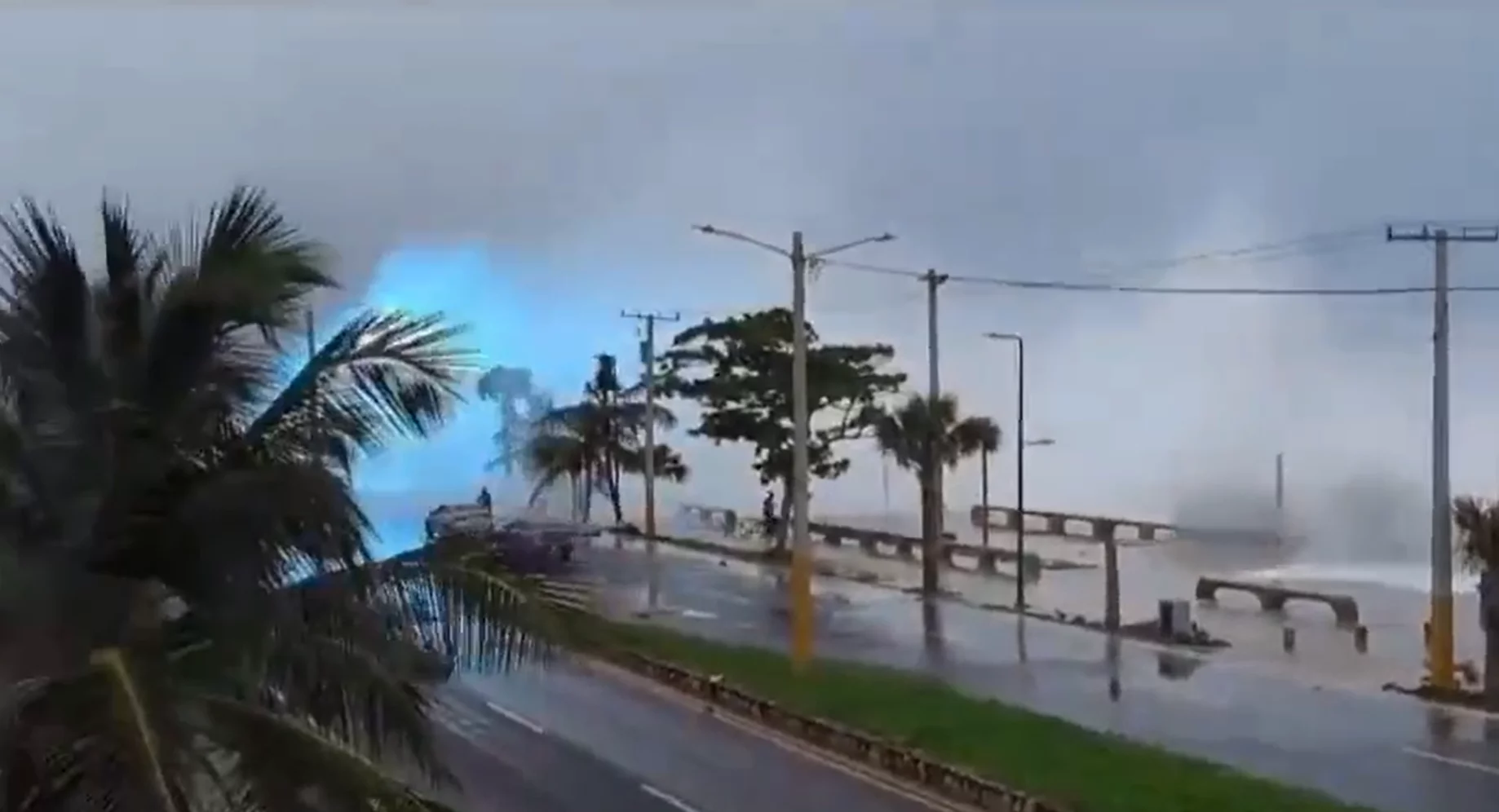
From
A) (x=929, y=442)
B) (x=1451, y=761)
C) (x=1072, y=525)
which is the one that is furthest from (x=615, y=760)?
(x=1072, y=525)

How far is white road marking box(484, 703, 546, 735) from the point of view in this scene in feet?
79.4

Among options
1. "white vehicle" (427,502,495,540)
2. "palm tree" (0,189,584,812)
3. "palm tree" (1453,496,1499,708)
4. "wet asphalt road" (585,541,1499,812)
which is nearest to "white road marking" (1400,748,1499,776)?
"wet asphalt road" (585,541,1499,812)

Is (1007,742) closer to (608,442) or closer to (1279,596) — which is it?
(1279,596)

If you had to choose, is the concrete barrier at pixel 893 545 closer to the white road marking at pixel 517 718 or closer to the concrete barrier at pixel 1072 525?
the concrete barrier at pixel 1072 525

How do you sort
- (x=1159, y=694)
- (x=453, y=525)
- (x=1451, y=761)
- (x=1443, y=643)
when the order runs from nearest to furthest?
(x=453, y=525) → (x=1451, y=761) → (x=1159, y=694) → (x=1443, y=643)

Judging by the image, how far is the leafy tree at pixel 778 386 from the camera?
5884cm

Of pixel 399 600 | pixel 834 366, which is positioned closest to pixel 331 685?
pixel 399 600

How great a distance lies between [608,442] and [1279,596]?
83.5ft

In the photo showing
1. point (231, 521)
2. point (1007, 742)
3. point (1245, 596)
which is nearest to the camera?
point (231, 521)

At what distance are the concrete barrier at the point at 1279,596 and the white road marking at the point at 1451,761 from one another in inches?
767

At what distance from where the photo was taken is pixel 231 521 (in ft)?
30.5

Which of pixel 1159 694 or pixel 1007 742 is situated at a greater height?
pixel 1007 742

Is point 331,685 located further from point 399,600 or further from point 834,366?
point 834,366

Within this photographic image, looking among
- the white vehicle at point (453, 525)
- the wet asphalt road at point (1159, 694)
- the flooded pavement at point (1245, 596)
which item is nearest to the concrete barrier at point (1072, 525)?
the flooded pavement at point (1245, 596)
